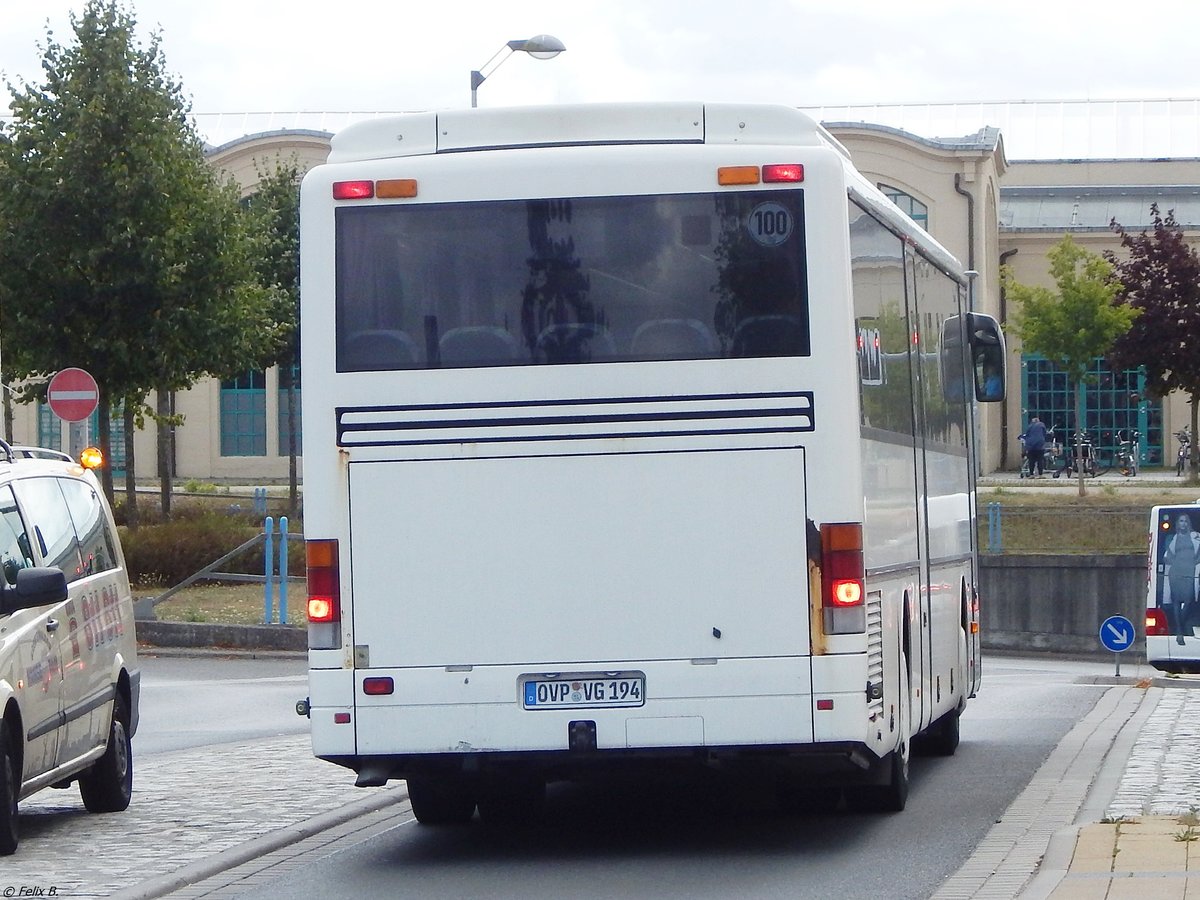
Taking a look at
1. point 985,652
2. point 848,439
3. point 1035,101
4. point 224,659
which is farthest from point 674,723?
point 1035,101

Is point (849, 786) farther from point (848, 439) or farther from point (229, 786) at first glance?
point (229, 786)

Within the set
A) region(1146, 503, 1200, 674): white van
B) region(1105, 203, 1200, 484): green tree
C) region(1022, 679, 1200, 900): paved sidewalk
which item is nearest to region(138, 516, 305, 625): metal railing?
region(1146, 503, 1200, 674): white van

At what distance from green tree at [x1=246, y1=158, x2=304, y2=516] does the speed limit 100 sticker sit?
2916 centimetres

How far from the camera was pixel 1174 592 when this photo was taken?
30594mm

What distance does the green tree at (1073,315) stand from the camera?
48031mm

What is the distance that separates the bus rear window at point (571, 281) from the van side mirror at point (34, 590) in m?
1.91

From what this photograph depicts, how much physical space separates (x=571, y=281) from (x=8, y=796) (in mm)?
3607

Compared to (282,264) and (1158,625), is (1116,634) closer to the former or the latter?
(1158,625)

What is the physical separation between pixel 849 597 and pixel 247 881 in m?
2.94

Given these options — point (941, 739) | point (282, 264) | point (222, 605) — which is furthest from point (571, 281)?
point (282, 264)

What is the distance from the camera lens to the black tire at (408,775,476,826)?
1112 cm

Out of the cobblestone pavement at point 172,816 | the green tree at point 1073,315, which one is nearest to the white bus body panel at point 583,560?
the cobblestone pavement at point 172,816

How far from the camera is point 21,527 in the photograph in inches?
446

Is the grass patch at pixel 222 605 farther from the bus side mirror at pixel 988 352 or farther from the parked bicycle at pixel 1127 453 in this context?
the parked bicycle at pixel 1127 453
